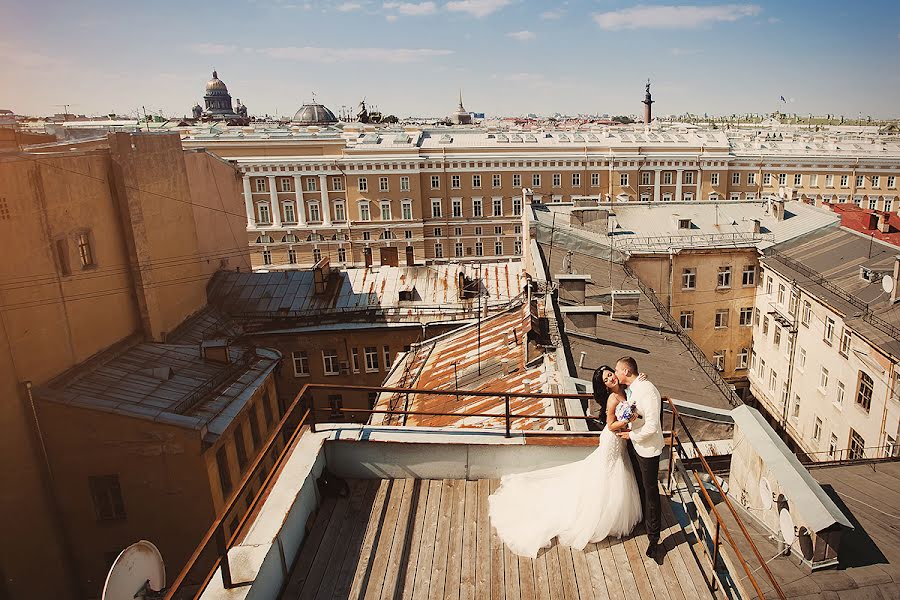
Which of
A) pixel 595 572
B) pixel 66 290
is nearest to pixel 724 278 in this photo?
pixel 66 290

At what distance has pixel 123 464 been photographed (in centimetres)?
1734

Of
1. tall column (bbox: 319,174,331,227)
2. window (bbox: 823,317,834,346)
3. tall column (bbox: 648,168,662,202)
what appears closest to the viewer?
window (bbox: 823,317,834,346)

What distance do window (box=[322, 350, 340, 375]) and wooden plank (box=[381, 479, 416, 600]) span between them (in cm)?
2091

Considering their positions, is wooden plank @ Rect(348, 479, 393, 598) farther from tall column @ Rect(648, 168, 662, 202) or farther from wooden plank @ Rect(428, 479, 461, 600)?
tall column @ Rect(648, 168, 662, 202)

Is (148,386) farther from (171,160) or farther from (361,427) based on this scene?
(361,427)

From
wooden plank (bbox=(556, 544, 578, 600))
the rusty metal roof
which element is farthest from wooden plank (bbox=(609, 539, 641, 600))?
the rusty metal roof

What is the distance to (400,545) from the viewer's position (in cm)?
604

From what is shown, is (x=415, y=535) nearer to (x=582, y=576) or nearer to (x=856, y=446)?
(x=582, y=576)

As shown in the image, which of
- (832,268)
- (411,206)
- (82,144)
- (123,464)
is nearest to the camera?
(123,464)

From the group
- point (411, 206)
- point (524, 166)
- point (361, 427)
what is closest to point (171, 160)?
point (361, 427)

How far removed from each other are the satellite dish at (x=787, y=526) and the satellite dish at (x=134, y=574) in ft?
21.9

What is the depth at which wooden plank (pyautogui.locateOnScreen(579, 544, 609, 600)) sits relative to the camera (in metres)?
5.39

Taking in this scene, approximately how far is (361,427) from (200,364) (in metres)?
16.3

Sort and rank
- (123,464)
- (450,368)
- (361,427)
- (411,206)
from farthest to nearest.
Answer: (411,206), (450,368), (123,464), (361,427)
